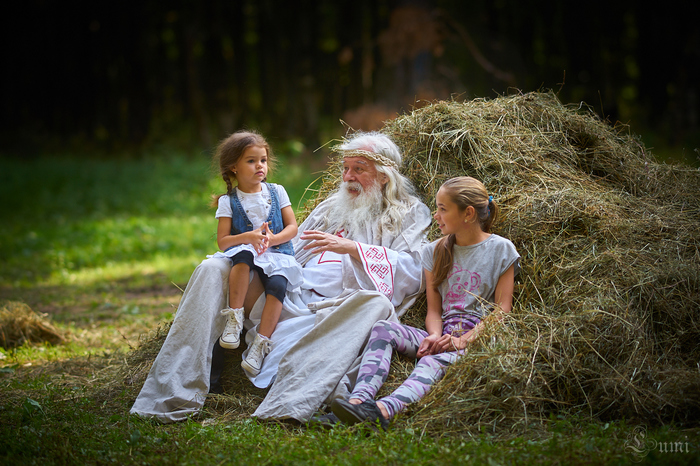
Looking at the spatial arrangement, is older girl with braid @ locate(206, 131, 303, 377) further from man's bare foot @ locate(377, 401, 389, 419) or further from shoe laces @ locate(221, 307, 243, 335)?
man's bare foot @ locate(377, 401, 389, 419)

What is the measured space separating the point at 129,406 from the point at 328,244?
5.35 feet

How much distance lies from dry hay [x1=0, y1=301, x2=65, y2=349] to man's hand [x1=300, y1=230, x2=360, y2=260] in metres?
2.96

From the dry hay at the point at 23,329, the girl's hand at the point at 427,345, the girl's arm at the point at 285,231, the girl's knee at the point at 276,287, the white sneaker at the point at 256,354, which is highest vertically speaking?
the girl's arm at the point at 285,231

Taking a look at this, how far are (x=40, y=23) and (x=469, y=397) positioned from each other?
65.0ft

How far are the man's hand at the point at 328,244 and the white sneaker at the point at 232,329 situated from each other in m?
0.62

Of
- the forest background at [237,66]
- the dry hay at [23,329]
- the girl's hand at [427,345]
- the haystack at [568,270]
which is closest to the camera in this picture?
the haystack at [568,270]

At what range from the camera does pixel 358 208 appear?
4395 millimetres

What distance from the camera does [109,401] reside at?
3861 millimetres

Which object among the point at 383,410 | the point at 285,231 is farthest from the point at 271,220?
the point at 383,410

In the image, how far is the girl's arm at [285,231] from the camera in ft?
12.8

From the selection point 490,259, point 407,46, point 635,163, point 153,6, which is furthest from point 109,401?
point 153,6

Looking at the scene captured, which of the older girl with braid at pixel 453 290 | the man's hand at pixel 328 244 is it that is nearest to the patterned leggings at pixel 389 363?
the older girl with braid at pixel 453 290

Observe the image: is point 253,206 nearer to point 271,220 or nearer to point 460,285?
point 271,220

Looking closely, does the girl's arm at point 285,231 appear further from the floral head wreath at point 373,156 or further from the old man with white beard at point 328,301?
the floral head wreath at point 373,156
